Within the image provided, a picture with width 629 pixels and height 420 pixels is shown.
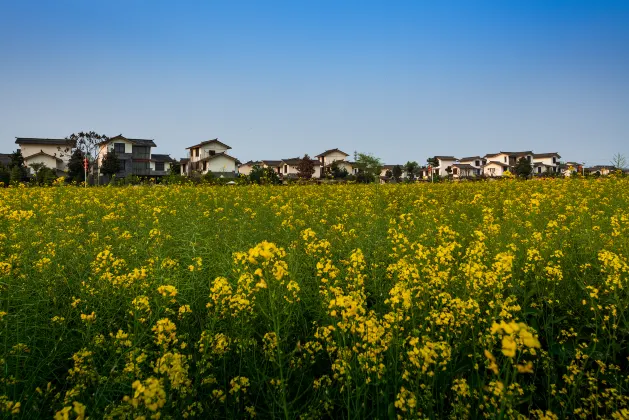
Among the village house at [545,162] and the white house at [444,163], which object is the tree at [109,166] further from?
the village house at [545,162]

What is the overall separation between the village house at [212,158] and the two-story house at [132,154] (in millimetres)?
6679

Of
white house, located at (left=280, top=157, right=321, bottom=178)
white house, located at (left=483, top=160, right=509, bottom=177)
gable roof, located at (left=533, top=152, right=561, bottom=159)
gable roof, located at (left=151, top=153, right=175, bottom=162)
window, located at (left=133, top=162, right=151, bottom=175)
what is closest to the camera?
window, located at (left=133, top=162, right=151, bottom=175)

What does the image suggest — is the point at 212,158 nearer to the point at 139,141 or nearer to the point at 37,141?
the point at 139,141

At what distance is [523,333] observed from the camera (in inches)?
43.5

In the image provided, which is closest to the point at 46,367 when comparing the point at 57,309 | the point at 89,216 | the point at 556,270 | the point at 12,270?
the point at 57,309

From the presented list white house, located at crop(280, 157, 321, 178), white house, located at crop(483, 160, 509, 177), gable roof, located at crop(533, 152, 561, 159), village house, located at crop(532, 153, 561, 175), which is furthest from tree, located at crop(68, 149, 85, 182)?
gable roof, located at crop(533, 152, 561, 159)

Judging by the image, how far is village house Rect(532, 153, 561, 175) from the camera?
9631 cm

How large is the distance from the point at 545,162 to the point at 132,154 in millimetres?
92101

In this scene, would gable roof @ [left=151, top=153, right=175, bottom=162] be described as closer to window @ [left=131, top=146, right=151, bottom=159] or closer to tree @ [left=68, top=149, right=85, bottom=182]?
window @ [left=131, top=146, right=151, bottom=159]

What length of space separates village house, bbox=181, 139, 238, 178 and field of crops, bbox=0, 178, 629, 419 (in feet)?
212

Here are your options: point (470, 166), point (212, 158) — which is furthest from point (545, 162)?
point (212, 158)

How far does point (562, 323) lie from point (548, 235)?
1546 millimetres

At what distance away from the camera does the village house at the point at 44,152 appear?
62156 mm

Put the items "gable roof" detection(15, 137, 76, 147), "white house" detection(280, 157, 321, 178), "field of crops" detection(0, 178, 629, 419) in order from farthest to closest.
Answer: "white house" detection(280, 157, 321, 178)
"gable roof" detection(15, 137, 76, 147)
"field of crops" detection(0, 178, 629, 419)
